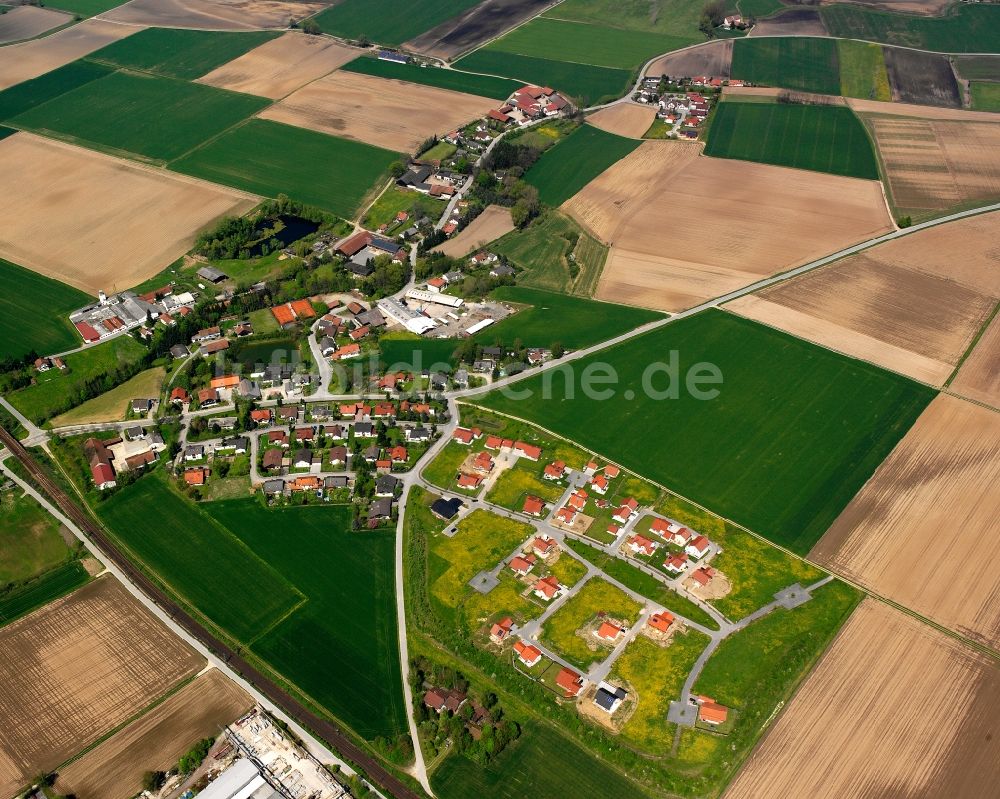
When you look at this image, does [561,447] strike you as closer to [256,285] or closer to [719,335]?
[719,335]

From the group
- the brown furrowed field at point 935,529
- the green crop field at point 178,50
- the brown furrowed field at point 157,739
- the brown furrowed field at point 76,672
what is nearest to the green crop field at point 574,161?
the brown furrowed field at point 935,529

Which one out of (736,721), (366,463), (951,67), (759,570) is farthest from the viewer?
(951,67)

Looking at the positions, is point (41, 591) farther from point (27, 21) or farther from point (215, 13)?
point (27, 21)

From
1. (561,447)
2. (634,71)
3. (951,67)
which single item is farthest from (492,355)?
(951,67)

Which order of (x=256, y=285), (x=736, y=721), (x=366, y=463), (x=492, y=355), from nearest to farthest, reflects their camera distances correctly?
(x=736, y=721), (x=366, y=463), (x=492, y=355), (x=256, y=285)

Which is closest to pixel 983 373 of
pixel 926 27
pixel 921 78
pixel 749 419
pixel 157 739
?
pixel 749 419

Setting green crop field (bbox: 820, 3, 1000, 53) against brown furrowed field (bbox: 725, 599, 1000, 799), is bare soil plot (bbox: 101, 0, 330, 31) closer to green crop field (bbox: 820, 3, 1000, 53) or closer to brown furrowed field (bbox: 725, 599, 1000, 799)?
green crop field (bbox: 820, 3, 1000, 53)
